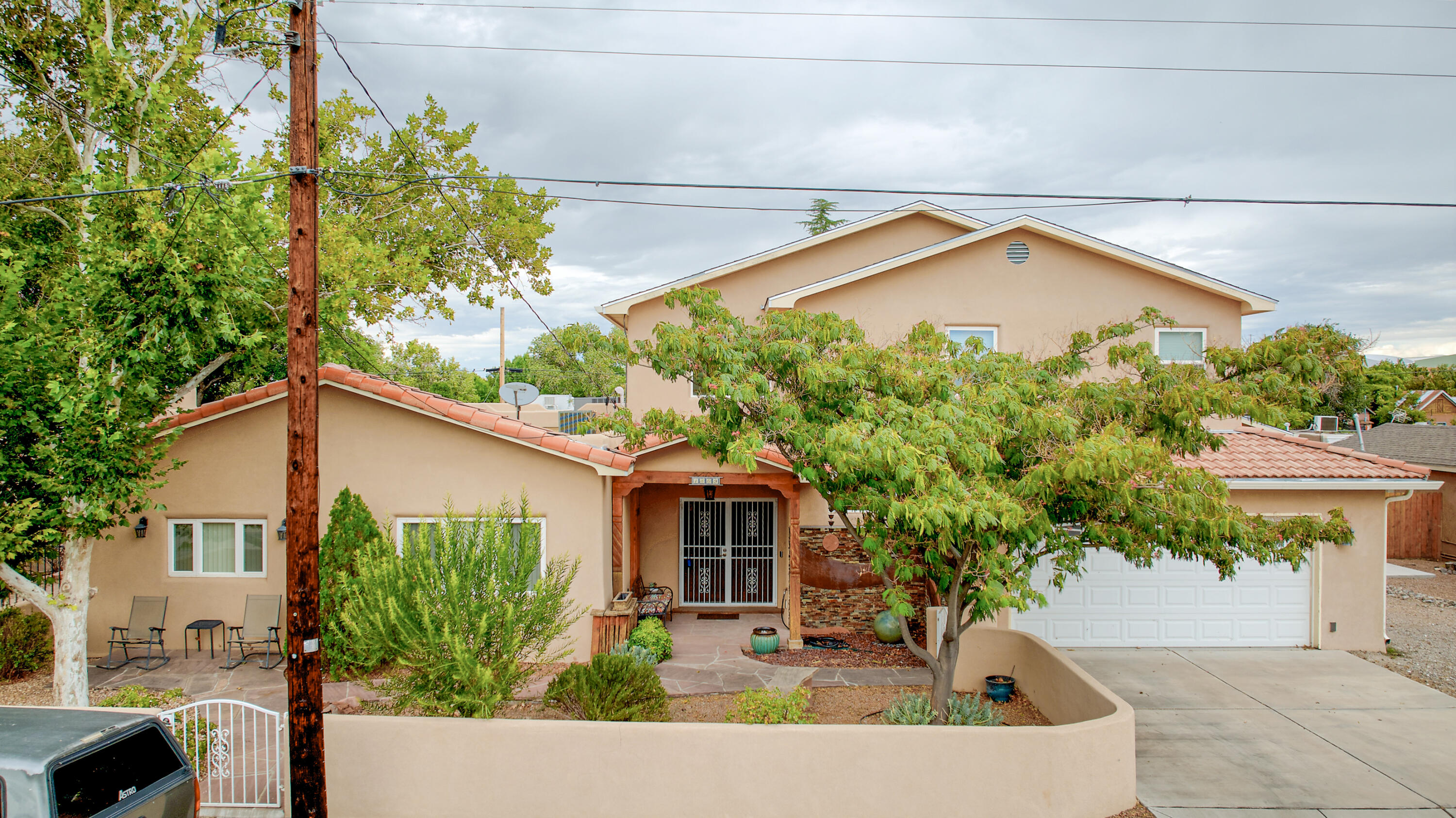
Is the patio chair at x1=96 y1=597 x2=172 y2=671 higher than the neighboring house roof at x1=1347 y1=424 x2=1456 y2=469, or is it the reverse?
the neighboring house roof at x1=1347 y1=424 x2=1456 y2=469

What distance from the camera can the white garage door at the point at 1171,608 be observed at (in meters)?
12.5

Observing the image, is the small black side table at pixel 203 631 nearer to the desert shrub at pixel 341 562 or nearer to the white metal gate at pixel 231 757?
the desert shrub at pixel 341 562

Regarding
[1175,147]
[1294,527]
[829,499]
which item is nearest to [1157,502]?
[1294,527]

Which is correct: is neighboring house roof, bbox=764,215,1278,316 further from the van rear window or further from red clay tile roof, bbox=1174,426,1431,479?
the van rear window

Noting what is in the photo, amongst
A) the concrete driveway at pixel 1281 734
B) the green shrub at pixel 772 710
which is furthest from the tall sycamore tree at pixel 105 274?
the concrete driveway at pixel 1281 734

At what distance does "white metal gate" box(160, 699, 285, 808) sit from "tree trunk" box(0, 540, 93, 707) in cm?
189

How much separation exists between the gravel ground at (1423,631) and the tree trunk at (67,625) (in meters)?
18.2

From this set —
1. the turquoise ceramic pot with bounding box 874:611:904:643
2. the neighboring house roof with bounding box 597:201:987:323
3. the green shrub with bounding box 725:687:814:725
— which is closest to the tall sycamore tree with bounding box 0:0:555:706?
the neighboring house roof with bounding box 597:201:987:323

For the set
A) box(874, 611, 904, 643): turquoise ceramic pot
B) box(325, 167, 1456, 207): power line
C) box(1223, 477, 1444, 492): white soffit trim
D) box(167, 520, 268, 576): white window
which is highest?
box(325, 167, 1456, 207): power line

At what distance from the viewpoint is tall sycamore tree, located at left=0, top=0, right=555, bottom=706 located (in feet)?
27.5

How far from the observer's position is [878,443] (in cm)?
646

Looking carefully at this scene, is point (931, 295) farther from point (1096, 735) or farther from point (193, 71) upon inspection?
point (193, 71)

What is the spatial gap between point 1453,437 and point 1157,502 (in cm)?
2328

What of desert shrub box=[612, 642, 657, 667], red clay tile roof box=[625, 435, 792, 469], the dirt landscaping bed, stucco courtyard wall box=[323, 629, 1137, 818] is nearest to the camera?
stucco courtyard wall box=[323, 629, 1137, 818]
